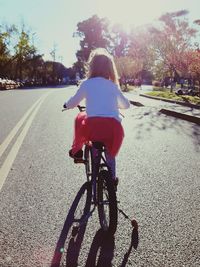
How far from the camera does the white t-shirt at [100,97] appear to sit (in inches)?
161

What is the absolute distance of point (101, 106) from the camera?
4102 mm

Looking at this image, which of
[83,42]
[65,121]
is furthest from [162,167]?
[83,42]

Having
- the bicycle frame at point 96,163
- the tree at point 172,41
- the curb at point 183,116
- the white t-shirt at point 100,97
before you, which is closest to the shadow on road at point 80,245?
the bicycle frame at point 96,163

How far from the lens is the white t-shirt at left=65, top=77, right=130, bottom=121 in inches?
161

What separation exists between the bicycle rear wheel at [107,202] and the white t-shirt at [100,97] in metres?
0.57

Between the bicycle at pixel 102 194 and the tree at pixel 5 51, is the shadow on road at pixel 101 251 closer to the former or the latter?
the bicycle at pixel 102 194

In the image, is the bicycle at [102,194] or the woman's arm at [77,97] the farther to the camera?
the woman's arm at [77,97]

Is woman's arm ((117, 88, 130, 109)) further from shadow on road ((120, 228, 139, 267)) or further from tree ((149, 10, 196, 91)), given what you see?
tree ((149, 10, 196, 91))

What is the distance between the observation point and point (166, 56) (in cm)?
4334

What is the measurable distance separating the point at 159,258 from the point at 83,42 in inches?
4346

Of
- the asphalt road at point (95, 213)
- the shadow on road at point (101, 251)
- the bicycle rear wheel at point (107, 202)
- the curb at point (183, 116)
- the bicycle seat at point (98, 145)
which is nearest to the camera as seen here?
the shadow on road at point (101, 251)

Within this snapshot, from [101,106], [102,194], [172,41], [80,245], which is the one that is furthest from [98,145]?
[172,41]

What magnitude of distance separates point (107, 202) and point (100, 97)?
1.01 m

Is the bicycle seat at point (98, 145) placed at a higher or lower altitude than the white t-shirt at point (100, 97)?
lower
